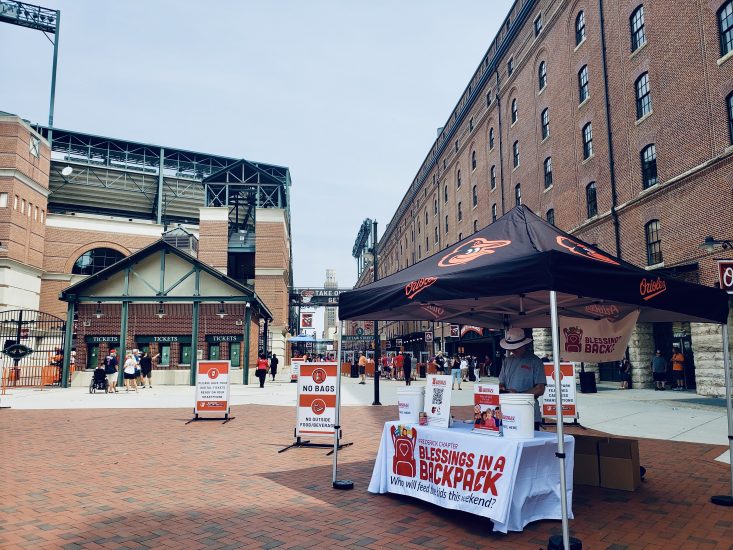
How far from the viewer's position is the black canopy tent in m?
5.07

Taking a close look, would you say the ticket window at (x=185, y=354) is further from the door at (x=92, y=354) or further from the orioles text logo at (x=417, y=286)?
the orioles text logo at (x=417, y=286)

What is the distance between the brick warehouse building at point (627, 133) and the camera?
736 inches

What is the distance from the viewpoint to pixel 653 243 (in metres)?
22.1

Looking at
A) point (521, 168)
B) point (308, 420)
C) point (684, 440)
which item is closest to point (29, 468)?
point (308, 420)

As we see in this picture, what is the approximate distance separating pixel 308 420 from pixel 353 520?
179 inches

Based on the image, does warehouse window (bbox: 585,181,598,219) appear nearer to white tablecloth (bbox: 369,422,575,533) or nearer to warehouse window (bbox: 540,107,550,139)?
warehouse window (bbox: 540,107,550,139)

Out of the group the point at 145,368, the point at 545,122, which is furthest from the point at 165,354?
the point at 545,122

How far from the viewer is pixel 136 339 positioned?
30.3 meters

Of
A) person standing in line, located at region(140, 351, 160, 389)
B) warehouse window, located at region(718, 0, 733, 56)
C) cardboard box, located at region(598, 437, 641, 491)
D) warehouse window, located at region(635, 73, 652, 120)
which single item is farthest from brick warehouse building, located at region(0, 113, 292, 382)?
cardboard box, located at region(598, 437, 641, 491)

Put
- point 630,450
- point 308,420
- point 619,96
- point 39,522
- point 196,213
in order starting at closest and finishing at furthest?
point 39,522, point 630,450, point 308,420, point 619,96, point 196,213

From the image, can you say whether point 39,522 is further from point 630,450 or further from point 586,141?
point 586,141

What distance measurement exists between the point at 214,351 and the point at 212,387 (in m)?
17.6

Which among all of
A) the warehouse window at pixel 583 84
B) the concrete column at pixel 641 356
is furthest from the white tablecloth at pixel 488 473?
the warehouse window at pixel 583 84

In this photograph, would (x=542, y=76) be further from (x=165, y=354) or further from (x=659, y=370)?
(x=165, y=354)
